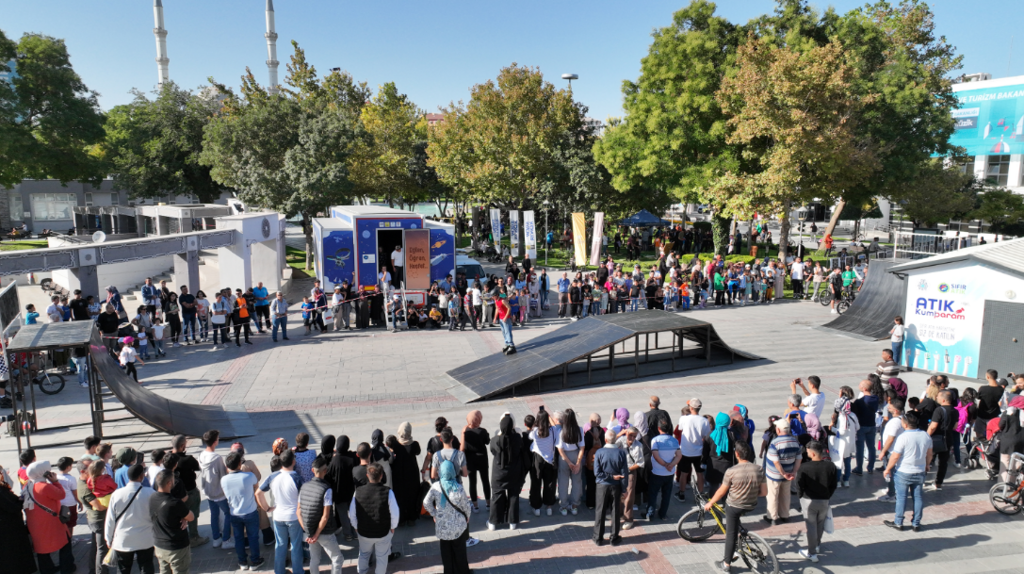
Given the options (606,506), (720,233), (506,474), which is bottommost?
(606,506)

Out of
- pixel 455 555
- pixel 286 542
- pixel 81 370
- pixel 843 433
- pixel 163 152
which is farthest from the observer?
pixel 163 152

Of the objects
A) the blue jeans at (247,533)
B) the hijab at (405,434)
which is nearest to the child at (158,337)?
the blue jeans at (247,533)

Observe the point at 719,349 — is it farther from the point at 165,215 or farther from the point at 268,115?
the point at 165,215

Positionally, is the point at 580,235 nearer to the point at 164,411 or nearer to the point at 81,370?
the point at 81,370

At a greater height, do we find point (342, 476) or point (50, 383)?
point (342, 476)

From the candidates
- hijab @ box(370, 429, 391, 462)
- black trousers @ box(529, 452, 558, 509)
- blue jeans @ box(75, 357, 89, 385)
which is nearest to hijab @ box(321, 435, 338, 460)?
hijab @ box(370, 429, 391, 462)

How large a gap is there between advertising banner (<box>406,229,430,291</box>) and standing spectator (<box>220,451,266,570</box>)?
52.6 ft

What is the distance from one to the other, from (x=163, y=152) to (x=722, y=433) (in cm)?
4607

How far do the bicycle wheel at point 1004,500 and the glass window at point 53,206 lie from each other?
59343mm

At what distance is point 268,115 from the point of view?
106 ft

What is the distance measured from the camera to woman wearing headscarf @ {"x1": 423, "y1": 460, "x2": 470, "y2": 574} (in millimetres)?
6227

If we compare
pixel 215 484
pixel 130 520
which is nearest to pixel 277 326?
pixel 215 484

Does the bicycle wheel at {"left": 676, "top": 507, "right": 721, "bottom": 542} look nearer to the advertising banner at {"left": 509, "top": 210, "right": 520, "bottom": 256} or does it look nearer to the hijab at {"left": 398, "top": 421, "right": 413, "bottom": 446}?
the hijab at {"left": 398, "top": 421, "right": 413, "bottom": 446}

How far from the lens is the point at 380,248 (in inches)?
926
